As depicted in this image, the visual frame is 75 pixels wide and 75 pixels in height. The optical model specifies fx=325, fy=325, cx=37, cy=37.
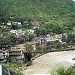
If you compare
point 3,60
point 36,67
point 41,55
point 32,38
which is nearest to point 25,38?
point 32,38

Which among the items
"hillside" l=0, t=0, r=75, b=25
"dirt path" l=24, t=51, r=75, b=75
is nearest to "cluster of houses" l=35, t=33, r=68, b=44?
"dirt path" l=24, t=51, r=75, b=75

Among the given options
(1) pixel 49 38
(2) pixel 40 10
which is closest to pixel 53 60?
(1) pixel 49 38

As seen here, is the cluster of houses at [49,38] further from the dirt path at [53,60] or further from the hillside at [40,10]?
the hillside at [40,10]

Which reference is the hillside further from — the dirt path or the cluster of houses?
the dirt path

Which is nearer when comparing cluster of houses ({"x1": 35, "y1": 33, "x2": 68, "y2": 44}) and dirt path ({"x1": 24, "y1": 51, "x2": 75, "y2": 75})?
dirt path ({"x1": 24, "y1": 51, "x2": 75, "y2": 75})

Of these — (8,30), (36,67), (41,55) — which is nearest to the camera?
(36,67)

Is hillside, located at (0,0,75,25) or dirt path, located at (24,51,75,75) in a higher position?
hillside, located at (0,0,75,25)

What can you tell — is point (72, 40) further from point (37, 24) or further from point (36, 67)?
point (36, 67)

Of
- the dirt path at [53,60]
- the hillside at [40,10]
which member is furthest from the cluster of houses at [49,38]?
the hillside at [40,10]
